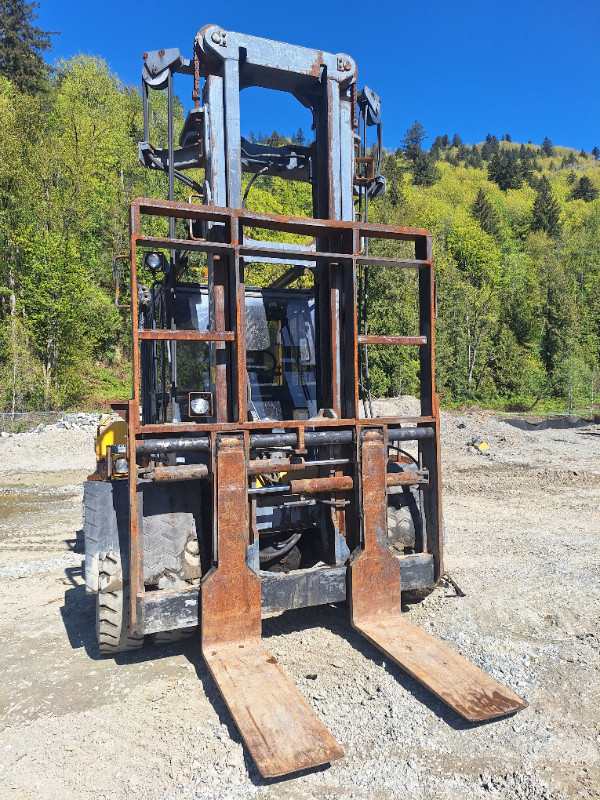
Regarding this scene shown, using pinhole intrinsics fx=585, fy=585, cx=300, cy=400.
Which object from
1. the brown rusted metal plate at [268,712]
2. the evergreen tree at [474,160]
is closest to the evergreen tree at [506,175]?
the evergreen tree at [474,160]

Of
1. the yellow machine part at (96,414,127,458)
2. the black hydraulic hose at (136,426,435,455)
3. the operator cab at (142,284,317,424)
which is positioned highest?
the operator cab at (142,284,317,424)

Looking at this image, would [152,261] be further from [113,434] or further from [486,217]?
[486,217]

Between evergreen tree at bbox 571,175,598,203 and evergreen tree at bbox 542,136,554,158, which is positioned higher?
evergreen tree at bbox 542,136,554,158

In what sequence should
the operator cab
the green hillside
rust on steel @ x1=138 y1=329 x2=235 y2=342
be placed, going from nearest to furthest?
1. rust on steel @ x1=138 y1=329 x2=235 y2=342
2. the operator cab
3. the green hillside

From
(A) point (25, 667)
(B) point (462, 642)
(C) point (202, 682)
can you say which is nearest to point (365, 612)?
(B) point (462, 642)

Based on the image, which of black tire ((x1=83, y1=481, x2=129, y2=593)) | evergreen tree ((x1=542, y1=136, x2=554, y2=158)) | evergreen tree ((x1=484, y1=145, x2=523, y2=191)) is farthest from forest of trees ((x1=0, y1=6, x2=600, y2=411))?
evergreen tree ((x1=542, y1=136, x2=554, y2=158))

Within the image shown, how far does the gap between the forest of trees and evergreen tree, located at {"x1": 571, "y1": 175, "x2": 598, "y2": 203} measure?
25.3 meters

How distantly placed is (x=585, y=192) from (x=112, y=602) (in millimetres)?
109760

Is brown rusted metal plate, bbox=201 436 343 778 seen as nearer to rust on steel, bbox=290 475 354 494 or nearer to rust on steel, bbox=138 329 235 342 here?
rust on steel, bbox=290 475 354 494

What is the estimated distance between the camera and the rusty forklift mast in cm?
359

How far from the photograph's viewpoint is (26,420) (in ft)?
71.5

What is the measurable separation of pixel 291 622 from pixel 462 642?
1.29 meters

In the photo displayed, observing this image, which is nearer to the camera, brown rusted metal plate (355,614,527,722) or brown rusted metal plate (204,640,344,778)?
brown rusted metal plate (204,640,344,778)

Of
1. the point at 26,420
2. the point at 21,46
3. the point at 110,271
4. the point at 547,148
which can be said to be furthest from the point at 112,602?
the point at 547,148
